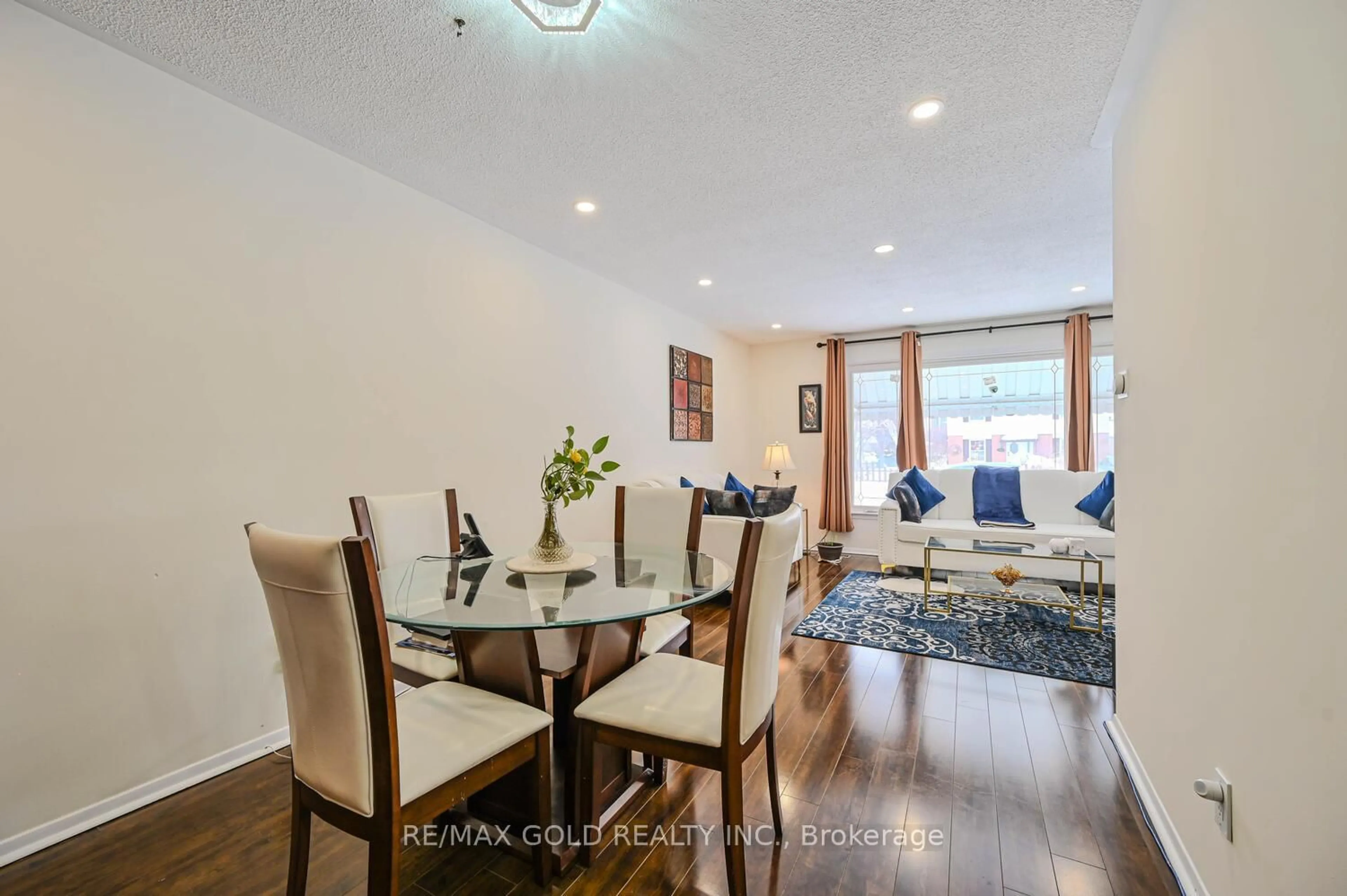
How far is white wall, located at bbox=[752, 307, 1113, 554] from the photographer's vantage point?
563 centimetres

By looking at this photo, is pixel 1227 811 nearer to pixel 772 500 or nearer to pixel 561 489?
pixel 561 489

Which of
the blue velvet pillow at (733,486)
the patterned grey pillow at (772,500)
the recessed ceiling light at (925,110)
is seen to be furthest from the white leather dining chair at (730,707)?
the blue velvet pillow at (733,486)

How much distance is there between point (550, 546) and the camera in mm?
2039

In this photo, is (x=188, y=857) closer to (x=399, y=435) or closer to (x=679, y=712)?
(x=679, y=712)

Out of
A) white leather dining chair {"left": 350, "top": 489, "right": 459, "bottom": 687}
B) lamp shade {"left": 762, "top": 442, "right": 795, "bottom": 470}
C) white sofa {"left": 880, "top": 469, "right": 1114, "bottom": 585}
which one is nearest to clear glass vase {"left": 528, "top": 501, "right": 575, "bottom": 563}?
white leather dining chair {"left": 350, "top": 489, "right": 459, "bottom": 687}

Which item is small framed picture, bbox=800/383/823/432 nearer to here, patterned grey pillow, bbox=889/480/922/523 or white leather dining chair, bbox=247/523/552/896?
patterned grey pillow, bbox=889/480/922/523

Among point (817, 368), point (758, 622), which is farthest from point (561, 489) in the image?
point (817, 368)

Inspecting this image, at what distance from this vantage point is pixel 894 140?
2354mm

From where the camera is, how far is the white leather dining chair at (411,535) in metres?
1.92

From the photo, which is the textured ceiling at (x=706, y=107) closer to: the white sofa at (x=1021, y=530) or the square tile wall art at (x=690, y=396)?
the square tile wall art at (x=690, y=396)

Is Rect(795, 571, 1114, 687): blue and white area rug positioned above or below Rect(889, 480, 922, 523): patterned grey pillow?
below

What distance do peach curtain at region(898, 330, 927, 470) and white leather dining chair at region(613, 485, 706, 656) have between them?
163 inches

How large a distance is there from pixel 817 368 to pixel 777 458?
1421 millimetres

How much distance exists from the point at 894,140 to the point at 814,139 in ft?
1.15
